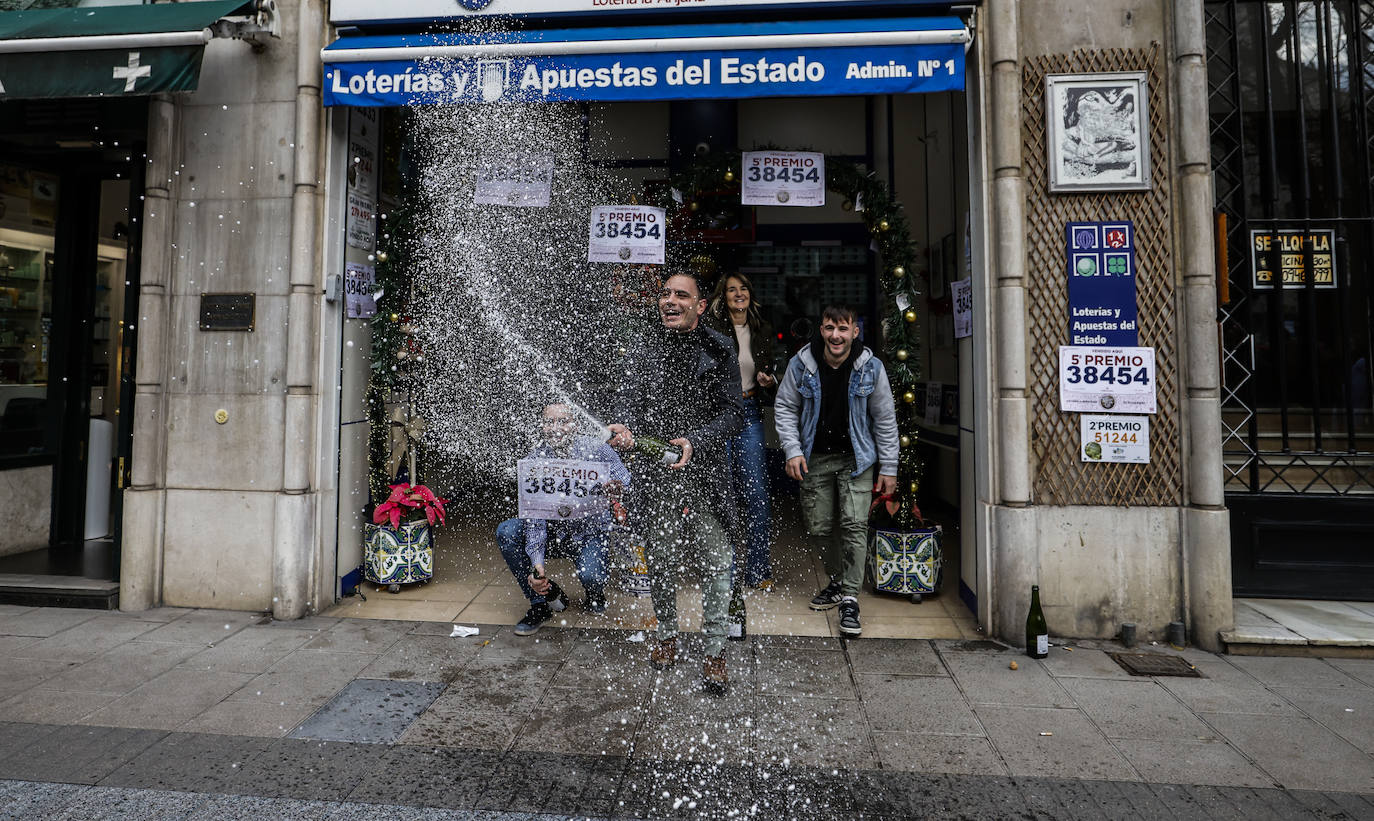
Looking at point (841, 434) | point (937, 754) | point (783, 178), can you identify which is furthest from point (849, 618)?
point (783, 178)

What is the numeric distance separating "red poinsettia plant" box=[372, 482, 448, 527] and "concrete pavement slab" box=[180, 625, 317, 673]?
3.72ft

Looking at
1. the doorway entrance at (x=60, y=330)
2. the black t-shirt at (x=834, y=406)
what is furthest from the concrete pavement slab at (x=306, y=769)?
the doorway entrance at (x=60, y=330)

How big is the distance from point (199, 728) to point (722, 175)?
558cm

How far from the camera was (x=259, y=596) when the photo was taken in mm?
5715

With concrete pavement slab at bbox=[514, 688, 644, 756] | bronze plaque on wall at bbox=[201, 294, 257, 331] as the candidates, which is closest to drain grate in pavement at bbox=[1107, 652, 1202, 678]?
concrete pavement slab at bbox=[514, 688, 644, 756]

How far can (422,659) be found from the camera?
15.6ft

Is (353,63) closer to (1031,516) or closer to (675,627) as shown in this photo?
(675,627)

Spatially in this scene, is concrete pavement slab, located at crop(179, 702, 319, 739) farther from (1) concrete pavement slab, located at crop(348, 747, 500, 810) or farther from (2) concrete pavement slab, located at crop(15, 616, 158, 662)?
(2) concrete pavement slab, located at crop(15, 616, 158, 662)

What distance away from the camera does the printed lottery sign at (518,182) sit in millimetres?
6645

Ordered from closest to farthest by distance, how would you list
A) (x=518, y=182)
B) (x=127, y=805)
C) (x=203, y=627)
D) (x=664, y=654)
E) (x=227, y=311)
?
(x=127, y=805)
(x=664, y=654)
(x=203, y=627)
(x=227, y=311)
(x=518, y=182)

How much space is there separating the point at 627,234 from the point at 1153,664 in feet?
17.4

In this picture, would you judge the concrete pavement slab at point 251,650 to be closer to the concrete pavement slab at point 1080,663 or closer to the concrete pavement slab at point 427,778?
the concrete pavement slab at point 427,778

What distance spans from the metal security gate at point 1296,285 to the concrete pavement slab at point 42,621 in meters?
8.84

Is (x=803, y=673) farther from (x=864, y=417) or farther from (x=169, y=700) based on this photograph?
(x=169, y=700)
